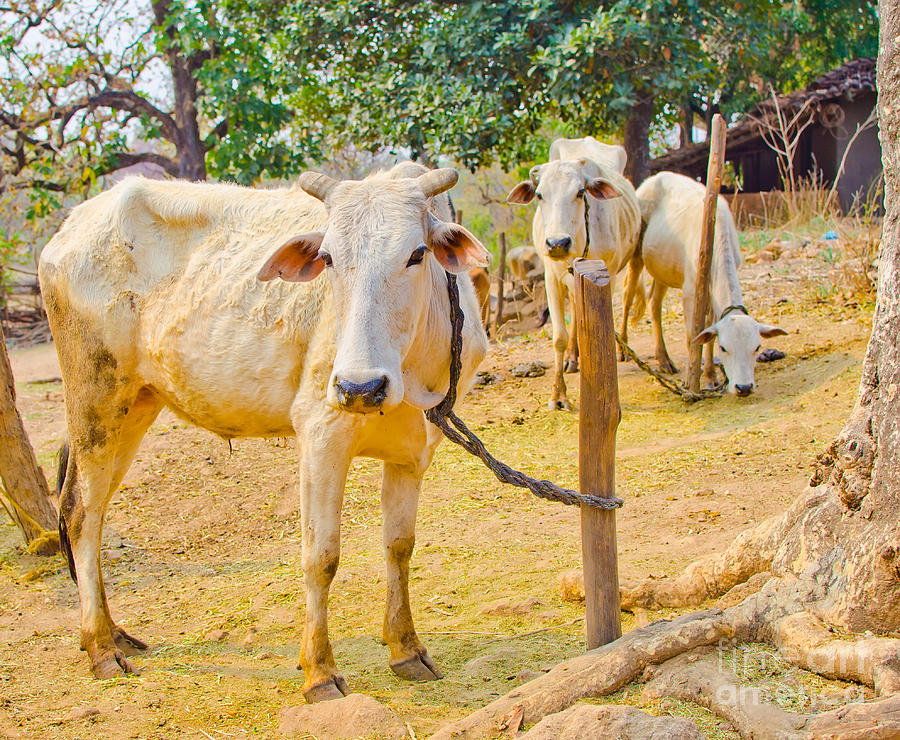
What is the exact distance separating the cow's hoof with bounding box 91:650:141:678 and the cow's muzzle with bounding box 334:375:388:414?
76.9 inches

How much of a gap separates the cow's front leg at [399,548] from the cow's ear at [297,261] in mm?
960

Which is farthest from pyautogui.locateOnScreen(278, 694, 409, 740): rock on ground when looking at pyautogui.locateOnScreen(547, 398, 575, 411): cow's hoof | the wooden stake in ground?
pyautogui.locateOnScreen(547, 398, 575, 411): cow's hoof

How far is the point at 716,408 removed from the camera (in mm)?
8008

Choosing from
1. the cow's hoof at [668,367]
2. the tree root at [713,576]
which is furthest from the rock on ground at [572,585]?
the cow's hoof at [668,367]

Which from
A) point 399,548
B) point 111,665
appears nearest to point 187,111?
point 111,665

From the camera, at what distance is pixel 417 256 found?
10.3ft

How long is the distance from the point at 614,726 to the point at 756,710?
1.38 ft

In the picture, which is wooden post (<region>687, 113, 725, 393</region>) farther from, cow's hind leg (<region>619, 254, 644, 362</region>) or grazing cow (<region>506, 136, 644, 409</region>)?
cow's hind leg (<region>619, 254, 644, 362</region>)

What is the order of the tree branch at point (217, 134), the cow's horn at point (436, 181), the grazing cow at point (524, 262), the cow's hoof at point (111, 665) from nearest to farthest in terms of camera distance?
the cow's horn at point (436, 181) < the cow's hoof at point (111, 665) < the tree branch at point (217, 134) < the grazing cow at point (524, 262)

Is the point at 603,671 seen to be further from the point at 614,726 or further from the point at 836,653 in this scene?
the point at 836,653

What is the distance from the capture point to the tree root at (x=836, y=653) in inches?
97.3

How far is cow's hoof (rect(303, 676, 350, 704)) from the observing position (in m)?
3.36

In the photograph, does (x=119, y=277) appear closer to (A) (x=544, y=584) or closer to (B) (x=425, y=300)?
(B) (x=425, y=300)

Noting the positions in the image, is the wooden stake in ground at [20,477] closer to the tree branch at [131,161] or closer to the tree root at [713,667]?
the tree root at [713,667]
